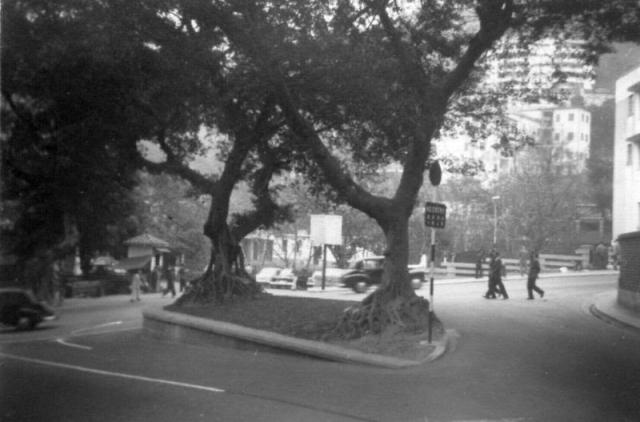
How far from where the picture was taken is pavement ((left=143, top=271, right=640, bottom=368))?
1630cm

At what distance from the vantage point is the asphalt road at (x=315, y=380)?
10.5 metres

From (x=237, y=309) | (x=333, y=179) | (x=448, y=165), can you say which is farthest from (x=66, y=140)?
(x=448, y=165)

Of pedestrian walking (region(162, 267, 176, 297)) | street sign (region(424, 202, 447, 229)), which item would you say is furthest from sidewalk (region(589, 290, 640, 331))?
pedestrian walking (region(162, 267, 176, 297))

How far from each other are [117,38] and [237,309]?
935cm

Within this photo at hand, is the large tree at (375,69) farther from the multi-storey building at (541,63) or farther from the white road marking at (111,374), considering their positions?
the white road marking at (111,374)

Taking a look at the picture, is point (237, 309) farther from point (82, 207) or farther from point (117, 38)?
point (117, 38)

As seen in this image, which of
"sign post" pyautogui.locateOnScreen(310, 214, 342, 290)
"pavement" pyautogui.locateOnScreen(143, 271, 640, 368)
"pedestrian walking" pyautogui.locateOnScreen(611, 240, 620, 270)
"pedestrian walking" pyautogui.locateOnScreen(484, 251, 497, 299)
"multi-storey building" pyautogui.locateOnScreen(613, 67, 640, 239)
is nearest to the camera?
"pavement" pyautogui.locateOnScreen(143, 271, 640, 368)

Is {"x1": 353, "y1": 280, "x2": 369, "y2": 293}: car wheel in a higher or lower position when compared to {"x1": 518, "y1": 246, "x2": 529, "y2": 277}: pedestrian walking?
lower

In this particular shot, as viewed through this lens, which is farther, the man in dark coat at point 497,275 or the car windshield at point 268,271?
the car windshield at point 268,271

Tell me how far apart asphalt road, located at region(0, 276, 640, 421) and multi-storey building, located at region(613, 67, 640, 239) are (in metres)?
5.40

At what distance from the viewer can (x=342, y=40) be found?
18062mm

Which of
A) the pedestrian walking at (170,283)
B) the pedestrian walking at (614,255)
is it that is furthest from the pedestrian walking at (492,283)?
the pedestrian walking at (170,283)

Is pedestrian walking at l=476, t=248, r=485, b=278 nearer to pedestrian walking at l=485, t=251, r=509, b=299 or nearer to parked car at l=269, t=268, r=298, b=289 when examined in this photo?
parked car at l=269, t=268, r=298, b=289

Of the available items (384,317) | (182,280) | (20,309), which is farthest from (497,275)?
(20,309)
